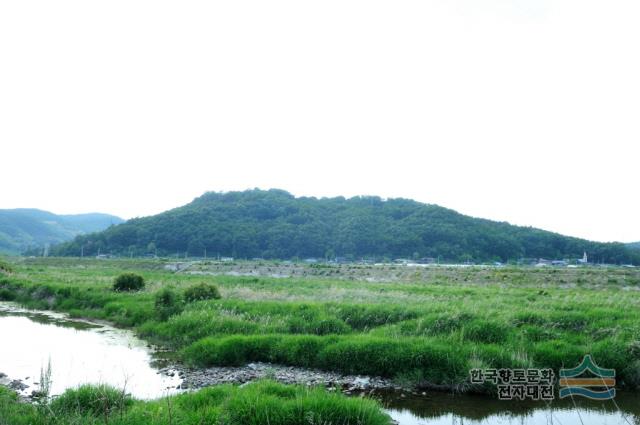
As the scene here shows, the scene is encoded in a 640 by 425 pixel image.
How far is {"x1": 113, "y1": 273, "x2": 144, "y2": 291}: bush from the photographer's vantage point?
29.4m

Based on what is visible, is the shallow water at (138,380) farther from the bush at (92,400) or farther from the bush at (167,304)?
the bush at (167,304)

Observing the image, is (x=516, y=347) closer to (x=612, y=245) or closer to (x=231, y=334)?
(x=231, y=334)

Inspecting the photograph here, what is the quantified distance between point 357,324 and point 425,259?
9749cm

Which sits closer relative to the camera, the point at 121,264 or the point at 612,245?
the point at 121,264

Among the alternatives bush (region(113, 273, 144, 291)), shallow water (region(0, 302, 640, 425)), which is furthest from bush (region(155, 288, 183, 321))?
bush (region(113, 273, 144, 291))

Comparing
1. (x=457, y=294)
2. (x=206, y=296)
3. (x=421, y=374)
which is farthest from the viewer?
(x=457, y=294)

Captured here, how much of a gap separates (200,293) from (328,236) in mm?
107858

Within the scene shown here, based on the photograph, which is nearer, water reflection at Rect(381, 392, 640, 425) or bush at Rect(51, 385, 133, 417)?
bush at Rect(51, 385, 133, 417)

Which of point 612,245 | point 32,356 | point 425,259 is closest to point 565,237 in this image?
point 612,245

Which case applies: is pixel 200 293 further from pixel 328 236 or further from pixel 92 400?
pixel 328 236

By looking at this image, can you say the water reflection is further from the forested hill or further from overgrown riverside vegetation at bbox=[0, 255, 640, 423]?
the forested hill

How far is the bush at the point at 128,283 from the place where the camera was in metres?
29.4

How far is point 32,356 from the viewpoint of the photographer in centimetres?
1491

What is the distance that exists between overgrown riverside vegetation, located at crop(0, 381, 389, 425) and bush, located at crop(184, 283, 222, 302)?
13.3m
